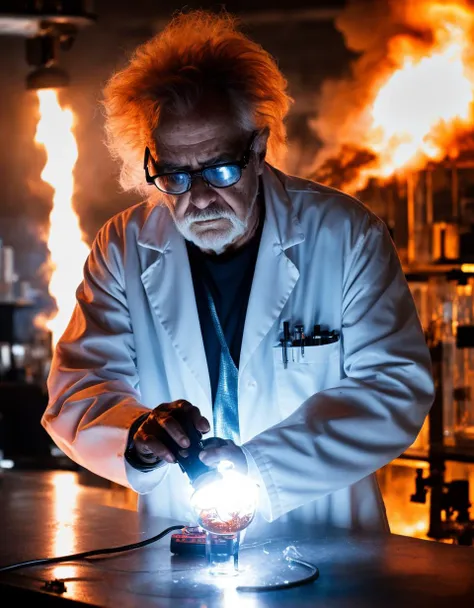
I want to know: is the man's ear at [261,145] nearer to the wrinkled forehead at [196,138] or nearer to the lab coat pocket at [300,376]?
the wrinkled forehead at [196,138]

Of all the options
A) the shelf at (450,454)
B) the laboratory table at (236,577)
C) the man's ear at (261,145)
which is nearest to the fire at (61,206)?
the shelf at (450,454)

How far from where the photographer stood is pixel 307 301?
90.0 inches

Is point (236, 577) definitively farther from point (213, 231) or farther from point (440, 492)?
point (440, 492)

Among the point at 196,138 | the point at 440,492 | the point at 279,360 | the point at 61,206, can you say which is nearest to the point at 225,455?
the point at 279,360

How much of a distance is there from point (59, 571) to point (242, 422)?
699 millimetres

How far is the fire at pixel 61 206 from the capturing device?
19.9 feet

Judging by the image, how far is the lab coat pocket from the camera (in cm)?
222

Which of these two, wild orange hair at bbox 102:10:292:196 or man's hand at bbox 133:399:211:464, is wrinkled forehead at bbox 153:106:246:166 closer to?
wild orange hair at bbox 102:10:292:196

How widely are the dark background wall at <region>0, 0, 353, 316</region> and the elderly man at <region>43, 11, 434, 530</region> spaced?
3.00 meters

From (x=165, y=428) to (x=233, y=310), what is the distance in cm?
60

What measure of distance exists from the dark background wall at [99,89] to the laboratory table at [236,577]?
360 centimetres

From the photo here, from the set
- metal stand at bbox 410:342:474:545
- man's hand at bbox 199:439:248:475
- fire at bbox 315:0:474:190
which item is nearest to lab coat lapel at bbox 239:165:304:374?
man's hand at bbox 199:439:248:475

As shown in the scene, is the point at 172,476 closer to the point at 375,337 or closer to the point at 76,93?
the point at 375,337

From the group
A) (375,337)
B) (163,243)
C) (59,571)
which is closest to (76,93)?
(163,243)
